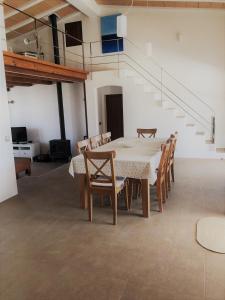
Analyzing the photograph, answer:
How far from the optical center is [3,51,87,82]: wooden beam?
4.76 metres

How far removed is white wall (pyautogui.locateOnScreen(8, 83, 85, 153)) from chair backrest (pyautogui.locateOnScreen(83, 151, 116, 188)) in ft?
16.7

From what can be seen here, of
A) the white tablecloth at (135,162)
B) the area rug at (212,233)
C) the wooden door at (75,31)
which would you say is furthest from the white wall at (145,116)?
the area rug at (212,233)

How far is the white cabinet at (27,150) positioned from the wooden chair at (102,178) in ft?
17.1

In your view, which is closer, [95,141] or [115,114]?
[95,141]

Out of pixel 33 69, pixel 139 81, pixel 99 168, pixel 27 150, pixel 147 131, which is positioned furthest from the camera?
pixel 27 150

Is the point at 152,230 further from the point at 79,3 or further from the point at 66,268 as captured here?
the point at 79,3

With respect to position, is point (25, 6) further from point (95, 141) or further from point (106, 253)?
point (106, 253)

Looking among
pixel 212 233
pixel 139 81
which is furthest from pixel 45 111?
pixel 212 233

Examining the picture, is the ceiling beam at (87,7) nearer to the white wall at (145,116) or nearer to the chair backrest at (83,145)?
the white wall at (145,116)

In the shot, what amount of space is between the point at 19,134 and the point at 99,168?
6104 mm

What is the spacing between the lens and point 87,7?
7.04m

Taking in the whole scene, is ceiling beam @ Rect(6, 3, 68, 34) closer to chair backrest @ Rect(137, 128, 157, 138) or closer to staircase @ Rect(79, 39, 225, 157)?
staircase @ Rect(79, 39, 225, 157)

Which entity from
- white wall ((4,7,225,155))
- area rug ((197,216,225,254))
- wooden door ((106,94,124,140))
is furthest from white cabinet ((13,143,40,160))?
area rug ((197,216,225,254))

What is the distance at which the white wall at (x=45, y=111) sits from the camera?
27.8 feet
